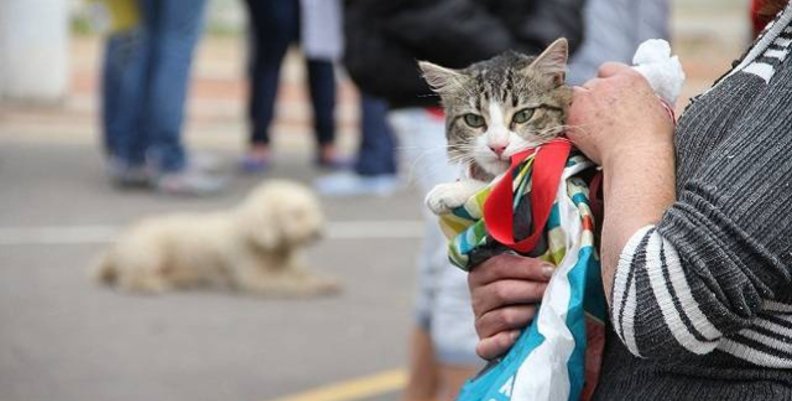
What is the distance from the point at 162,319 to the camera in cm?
658

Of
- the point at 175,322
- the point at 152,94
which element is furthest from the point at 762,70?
the point at 152,94

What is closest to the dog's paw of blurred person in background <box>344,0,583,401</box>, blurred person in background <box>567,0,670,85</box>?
blurred person in background <box>344,0,583,401</box>

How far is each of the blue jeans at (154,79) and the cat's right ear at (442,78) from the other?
642cm

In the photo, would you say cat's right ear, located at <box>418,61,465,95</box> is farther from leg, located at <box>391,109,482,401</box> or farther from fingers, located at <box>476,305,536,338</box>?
leg, located at <box>391,109,482,401</box>

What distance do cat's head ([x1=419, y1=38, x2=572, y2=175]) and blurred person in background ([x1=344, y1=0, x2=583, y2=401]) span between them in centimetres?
129

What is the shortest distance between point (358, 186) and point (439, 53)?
554cm

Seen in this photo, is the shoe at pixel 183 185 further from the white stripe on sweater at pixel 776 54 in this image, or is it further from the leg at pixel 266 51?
the white stripe on sweater at pixel 776 54

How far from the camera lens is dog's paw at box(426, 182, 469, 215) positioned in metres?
2.38

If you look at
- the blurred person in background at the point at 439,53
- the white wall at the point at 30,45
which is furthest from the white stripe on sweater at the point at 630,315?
the white wall at the point at 30,45

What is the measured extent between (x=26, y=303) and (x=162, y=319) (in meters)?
0.63

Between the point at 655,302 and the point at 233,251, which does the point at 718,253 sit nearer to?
the point at 655,302

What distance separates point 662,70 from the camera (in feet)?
7.86

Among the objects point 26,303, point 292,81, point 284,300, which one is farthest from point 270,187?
point 292,81

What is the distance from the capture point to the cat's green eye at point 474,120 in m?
2.54
